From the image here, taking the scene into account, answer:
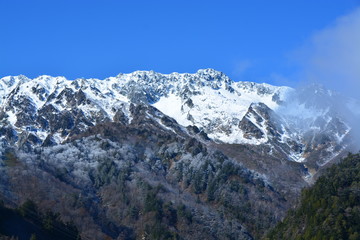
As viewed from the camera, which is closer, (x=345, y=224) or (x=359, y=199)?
(x=345, y=224)

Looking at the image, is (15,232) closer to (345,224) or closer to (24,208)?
(24,208)

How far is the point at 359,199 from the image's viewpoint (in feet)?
650

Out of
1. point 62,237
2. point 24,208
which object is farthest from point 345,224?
point 24,208

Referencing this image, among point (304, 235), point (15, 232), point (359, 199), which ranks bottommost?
point (15, 232)

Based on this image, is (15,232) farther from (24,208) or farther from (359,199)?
(359,199)

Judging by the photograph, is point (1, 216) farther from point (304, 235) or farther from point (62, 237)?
point (304, 235)

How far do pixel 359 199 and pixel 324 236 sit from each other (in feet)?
84.6

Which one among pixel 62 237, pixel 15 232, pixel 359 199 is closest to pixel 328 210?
pixel 359 199

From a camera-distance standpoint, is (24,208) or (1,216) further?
(24,208)

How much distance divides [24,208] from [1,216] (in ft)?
53.0

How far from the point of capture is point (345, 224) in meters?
185

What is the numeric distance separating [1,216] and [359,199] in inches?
4567

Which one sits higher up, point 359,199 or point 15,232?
Result: point 359,199

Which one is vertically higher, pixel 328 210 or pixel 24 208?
pixel 328 210
